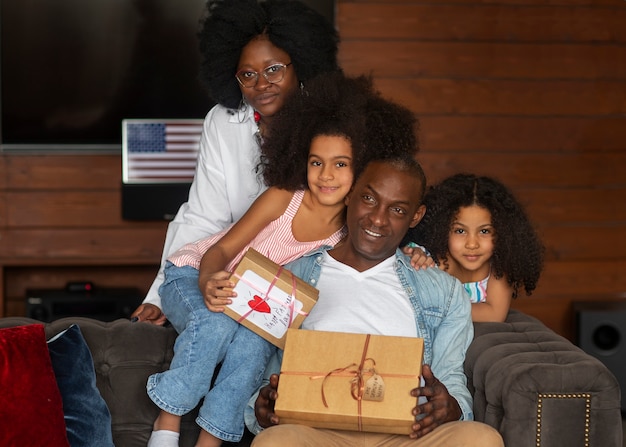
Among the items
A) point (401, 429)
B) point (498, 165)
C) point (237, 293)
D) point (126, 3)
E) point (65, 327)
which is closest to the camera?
point (401, 429)

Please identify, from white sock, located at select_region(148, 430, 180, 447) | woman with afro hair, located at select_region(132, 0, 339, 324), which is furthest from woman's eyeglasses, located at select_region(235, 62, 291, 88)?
white sock, located at select_region(148, 430, 180, 447)

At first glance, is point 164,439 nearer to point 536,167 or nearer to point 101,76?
point 101,76

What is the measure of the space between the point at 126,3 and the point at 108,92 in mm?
393

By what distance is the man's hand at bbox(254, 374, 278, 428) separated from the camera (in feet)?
7.71

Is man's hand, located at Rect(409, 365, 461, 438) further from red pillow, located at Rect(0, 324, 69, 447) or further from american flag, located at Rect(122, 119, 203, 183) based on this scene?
american flag, located at Rect(122, 119, 203, 183)

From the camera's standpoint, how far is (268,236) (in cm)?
273

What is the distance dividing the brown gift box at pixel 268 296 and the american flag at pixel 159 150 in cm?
212

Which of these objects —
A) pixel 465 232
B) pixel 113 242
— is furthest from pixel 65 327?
pixel 113 242

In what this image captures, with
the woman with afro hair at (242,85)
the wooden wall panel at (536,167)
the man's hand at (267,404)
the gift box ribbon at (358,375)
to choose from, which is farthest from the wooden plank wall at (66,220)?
the gift box ribbon at (358,375)

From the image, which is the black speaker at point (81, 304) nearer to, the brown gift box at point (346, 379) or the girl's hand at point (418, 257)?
the girl's hand at point (418, 257)

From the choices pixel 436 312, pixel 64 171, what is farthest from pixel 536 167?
pixel 436 312

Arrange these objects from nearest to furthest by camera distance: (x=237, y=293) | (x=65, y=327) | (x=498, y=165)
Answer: (x=237, y=293)
(x=65, y=327)
(x=498, y=165)

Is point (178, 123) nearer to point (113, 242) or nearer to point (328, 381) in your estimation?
point (113, 242)

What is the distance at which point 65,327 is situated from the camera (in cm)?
267
